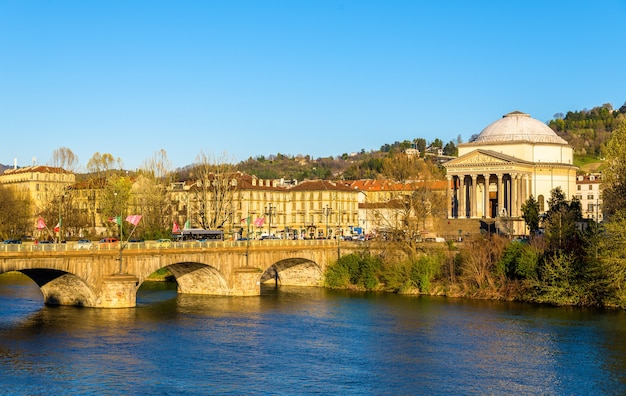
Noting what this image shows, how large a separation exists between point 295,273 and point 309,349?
38.6 m

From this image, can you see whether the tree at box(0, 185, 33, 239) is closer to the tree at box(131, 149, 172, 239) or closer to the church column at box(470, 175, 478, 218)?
the tree at box(131, 149, 172, 239)

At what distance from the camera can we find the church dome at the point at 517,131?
122 meters

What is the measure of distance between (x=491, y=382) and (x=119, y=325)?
24.2 metres

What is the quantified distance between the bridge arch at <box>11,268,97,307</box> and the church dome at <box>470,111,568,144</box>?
71945 millimetres

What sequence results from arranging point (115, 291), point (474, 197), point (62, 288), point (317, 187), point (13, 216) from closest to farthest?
1. point (115, 291)
2. point (62, 288)
3. point (13, 216)
4. point (474, 197)
5. point (317, 187)

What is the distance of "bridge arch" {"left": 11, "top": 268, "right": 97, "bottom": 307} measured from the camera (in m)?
62.8

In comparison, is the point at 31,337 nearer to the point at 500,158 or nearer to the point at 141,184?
the point at 141,184

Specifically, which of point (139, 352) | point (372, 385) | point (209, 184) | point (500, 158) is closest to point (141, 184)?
point (209, 184)

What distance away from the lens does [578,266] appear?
7206 centimetres

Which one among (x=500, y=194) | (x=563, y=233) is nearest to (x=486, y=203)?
(x=500, y=194)

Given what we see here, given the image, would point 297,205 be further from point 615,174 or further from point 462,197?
point 615,174

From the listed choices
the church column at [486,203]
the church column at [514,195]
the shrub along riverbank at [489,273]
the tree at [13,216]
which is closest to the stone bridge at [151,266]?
the shrub along riverbank at [489,273]

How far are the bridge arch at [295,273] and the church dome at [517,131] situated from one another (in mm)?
43571

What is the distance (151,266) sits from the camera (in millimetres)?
66875
